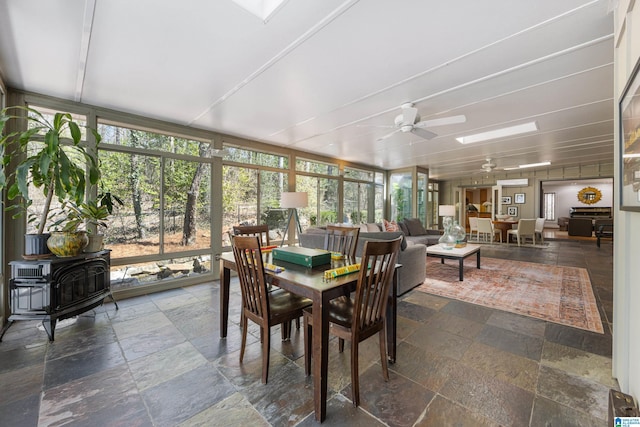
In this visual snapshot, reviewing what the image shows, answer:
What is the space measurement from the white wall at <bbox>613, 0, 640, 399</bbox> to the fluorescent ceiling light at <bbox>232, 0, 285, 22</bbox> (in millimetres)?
1976

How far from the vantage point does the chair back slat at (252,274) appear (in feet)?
5.61

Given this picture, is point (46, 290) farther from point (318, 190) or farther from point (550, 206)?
point (550, 206)

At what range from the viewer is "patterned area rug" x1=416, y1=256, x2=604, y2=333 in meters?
2.91

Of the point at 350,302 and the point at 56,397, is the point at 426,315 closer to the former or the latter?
the point at 350,302

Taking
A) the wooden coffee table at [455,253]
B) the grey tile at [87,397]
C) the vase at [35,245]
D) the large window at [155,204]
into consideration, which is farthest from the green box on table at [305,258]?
the wooden coffee table at [455,253]

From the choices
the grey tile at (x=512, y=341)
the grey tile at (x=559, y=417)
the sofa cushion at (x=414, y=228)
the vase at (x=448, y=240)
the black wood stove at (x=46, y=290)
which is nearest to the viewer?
the grey tile at (x=559, y=417)

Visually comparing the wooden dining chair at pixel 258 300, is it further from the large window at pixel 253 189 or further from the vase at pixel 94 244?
the large window at pixel 253 189

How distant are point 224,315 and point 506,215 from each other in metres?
11.0

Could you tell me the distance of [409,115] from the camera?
303cm

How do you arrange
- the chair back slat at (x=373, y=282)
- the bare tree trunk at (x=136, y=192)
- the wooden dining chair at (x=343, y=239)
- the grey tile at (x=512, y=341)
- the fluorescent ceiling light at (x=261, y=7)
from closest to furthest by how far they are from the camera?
the chair back slat at (x=373, y=282), the fluorescent ceiling light at (x=261, y=7), the grey tile at (x=512, y=341), the wooden dining chair at (x=343, y=239), the bare tree trunk at (x=136, y=192)

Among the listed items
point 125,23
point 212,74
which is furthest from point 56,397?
point 212,74

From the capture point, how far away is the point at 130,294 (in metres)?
3.56

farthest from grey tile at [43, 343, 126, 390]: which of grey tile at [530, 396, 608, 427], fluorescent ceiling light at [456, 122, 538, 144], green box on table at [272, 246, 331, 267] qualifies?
fluorescent ceiling light at [456, 122, 538, 144]

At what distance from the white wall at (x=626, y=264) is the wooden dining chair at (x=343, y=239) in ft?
5.98
